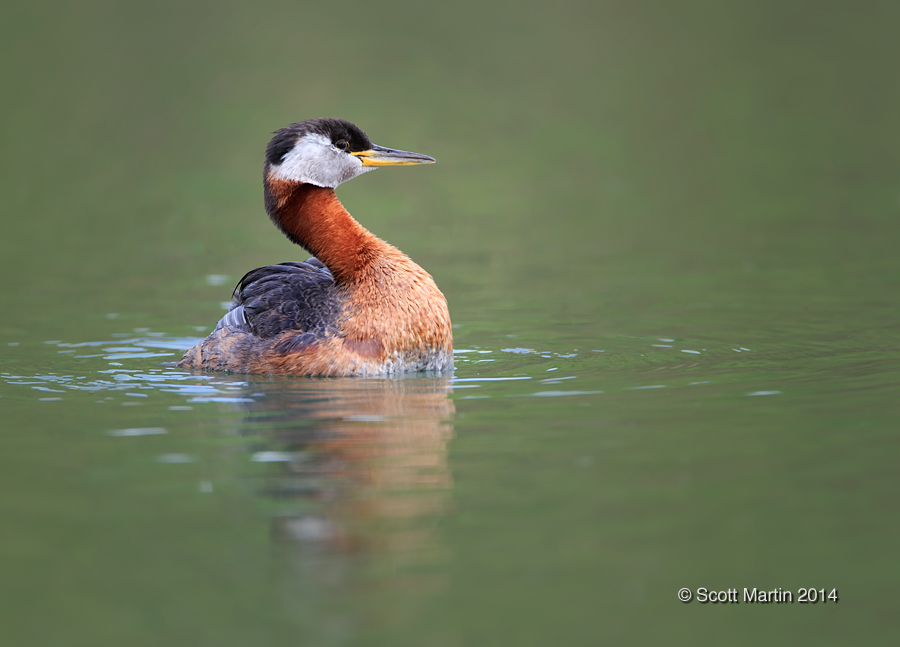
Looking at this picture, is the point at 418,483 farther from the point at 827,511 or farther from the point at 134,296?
the point at 134,296

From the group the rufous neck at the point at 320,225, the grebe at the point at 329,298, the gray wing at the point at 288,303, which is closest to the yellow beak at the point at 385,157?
the grebe at the point at 329,298

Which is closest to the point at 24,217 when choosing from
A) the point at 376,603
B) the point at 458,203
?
the point at 458,203

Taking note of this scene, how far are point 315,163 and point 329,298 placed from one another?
1.19 metres

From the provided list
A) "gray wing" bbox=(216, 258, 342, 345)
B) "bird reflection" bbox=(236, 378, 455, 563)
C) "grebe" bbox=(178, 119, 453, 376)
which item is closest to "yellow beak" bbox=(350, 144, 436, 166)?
"grebe" bbox=(178, 119, 453, 376)

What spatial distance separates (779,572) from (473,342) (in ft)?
21.8

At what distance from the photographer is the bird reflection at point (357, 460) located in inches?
249

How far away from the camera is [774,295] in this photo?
46.3 feet

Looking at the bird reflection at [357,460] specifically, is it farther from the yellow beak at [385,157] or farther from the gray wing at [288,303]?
the yellow beak at [385,157]

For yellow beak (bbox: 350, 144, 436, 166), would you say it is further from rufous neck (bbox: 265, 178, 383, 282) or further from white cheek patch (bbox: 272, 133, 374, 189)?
rufous neck (bbox: 265, 178, 383, 282)

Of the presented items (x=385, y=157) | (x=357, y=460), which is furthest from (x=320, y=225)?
(x=357, y=460)

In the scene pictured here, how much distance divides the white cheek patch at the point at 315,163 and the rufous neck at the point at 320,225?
2.8 inches

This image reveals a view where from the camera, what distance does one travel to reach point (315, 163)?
A: 10.8m

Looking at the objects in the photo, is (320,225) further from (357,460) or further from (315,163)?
(357,460)

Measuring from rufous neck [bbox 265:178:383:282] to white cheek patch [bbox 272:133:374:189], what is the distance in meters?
0.07
